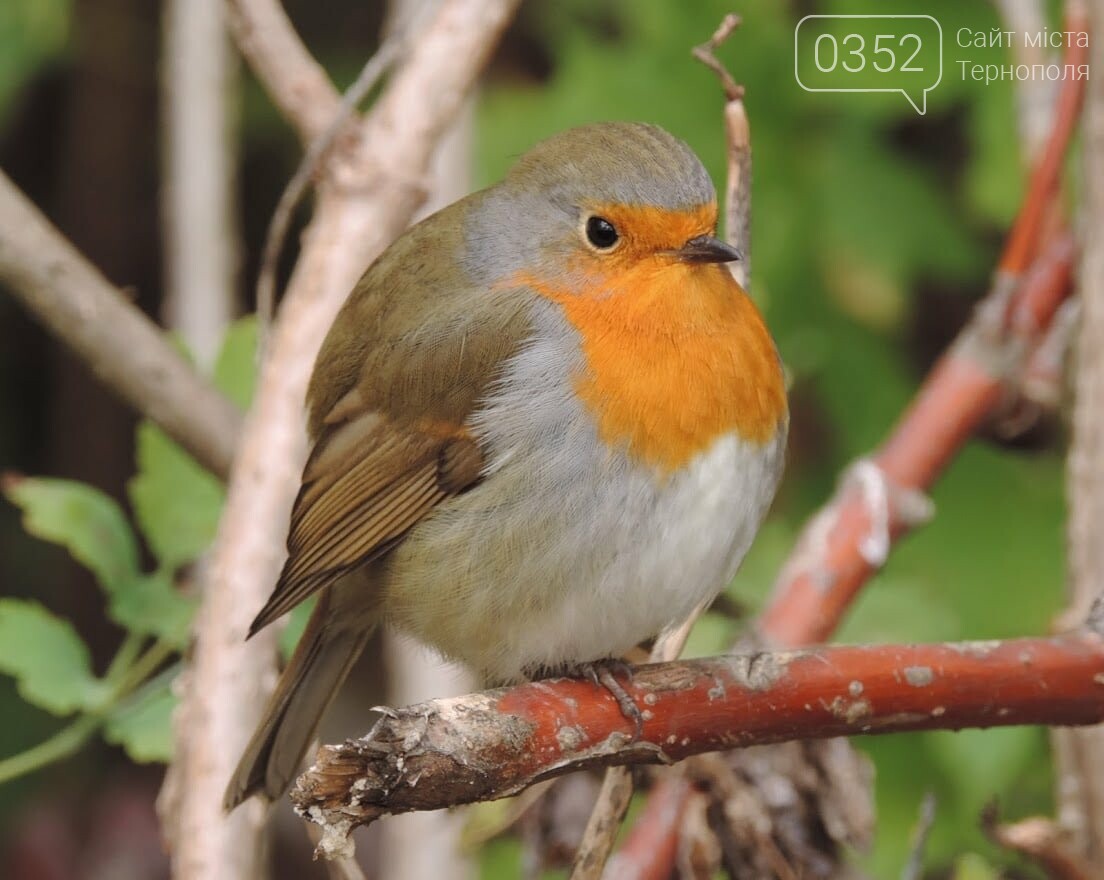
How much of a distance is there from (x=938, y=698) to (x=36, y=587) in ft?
11.6

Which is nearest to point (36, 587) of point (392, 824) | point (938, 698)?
point (392, 824)

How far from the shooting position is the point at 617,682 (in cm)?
200

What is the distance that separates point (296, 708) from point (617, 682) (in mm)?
719

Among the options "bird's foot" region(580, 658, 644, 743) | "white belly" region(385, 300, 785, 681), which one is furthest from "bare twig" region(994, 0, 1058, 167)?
"bird's foot" region(580, 658, 644, 743)

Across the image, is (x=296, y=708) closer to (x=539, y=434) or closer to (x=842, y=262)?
(x=539, y=434)

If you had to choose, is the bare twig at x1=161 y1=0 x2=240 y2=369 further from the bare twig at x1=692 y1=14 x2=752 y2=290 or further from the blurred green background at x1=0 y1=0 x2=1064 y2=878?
the bare twig at x1=692 y1=14 x2=752 y2=290

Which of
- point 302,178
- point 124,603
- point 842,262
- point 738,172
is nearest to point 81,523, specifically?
point 124,603

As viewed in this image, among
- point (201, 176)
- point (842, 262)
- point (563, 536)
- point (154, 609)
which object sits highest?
point (201, 176)

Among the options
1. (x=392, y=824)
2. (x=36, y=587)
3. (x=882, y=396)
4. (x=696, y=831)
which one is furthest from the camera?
(x=36, y=587)

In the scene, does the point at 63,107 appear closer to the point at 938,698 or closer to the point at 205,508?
the point at 205,508

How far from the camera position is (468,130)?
364 cm

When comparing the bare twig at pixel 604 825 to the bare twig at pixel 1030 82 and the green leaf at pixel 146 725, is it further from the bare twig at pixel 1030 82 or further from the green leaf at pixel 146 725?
the bare twig at pixel 1030 82

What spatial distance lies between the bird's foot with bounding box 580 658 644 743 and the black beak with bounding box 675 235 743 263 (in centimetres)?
62

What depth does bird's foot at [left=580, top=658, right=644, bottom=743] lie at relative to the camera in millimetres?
1905
